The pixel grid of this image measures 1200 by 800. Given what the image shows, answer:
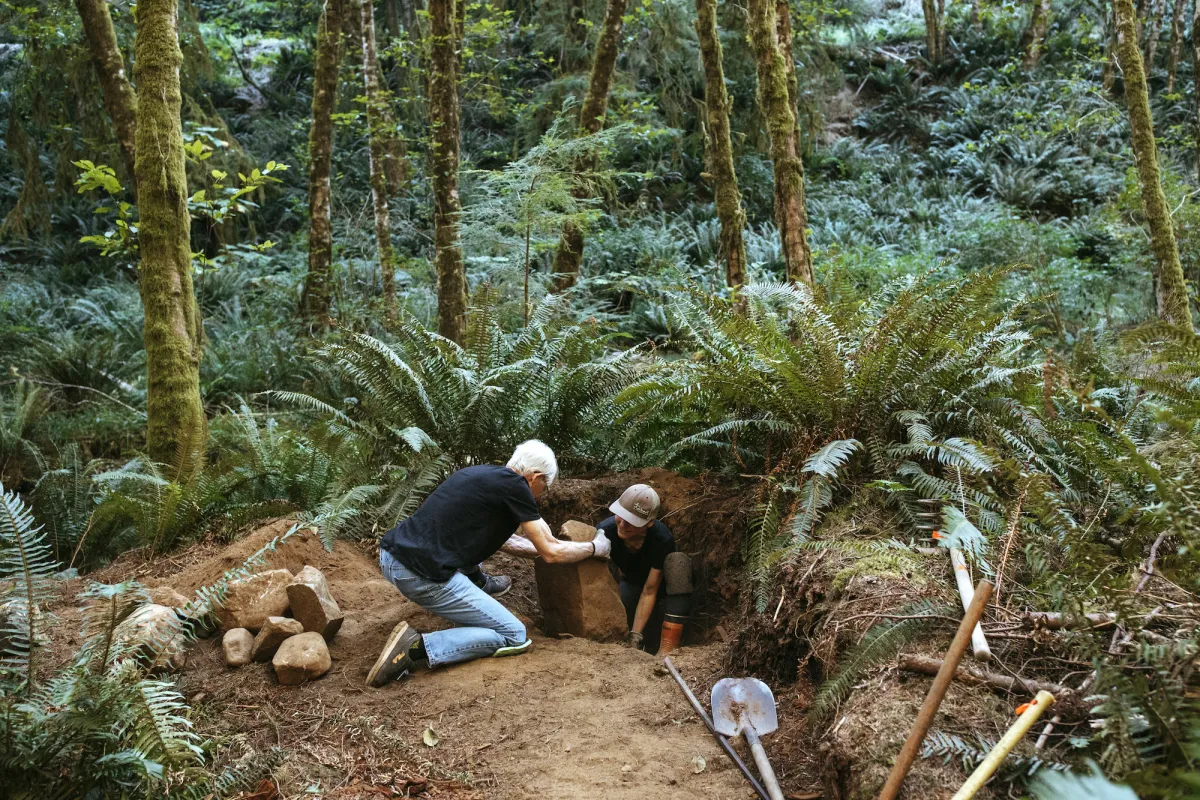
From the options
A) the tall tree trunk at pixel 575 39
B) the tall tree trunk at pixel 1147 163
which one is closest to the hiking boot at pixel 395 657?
the tall tree trunk at pixel 1147 163

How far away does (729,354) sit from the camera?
4777 mm

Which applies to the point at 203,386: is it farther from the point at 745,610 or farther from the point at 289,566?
the point at 745,610

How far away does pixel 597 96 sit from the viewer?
8484 millimetres

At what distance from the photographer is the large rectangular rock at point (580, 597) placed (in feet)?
14.9

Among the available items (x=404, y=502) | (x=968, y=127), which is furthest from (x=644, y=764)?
(x=968, y=127)

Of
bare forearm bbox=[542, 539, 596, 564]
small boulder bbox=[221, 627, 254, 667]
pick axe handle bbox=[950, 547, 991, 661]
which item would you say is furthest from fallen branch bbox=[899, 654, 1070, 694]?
small boulder bbox=[221, 627, 254, 667]

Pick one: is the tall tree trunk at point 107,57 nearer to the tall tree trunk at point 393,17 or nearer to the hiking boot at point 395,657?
the hiking boot at point 395,657

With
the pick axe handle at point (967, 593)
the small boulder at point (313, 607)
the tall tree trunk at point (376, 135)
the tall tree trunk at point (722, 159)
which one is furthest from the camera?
the tall tree trunk at point (376, 135)

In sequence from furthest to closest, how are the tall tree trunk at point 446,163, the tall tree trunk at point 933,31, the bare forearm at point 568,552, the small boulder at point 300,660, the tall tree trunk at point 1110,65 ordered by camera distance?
the tall tree trunk at point 933,31, the tall tree trunk at point 1110,65, the tall tree trunk at point 446,163, the bare forearm at point 568,552, the small boulder at point 300,660

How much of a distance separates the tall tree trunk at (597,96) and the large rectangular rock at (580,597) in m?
4.11

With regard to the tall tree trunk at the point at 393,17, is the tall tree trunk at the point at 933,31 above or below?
below

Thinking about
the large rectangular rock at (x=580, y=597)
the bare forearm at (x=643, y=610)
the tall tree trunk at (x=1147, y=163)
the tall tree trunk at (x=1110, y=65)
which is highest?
the tall tree trunk at (x=1110, y=65)

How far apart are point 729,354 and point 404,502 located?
207 cm

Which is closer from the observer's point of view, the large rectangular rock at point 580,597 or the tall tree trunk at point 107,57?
the large rectangular rock at point 580,597
